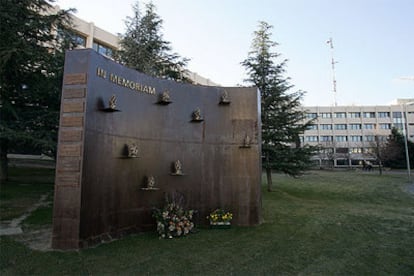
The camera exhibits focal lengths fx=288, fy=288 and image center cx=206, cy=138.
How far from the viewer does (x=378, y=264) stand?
17.9 ft

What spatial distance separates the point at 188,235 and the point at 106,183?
247cm

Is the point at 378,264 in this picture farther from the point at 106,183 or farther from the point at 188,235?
the point at 106,183

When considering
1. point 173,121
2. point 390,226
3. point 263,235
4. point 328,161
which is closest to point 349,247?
point 263,235

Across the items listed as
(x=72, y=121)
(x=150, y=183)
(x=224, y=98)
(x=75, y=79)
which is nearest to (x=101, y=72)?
(x=75, y=79)

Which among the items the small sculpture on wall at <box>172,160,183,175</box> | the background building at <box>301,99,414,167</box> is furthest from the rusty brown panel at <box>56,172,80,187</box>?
the background building at <box>301,99,414,167</box>

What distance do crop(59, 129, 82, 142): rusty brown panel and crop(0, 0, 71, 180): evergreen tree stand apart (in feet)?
18.1

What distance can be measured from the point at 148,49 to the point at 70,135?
1588 cm

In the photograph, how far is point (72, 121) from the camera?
6.39 m

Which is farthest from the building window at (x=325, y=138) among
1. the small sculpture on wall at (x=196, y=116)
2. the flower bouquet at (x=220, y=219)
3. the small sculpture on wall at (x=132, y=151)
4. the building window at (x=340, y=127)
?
the small sculpture on wall at (x=132, y=151)

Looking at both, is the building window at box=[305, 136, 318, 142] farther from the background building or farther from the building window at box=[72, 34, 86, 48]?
the building window at box=[72, 34, 86, 48]

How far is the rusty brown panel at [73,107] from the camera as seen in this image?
6.41m

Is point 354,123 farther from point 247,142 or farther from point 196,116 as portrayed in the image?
point 196,116

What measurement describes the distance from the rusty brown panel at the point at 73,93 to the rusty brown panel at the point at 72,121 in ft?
1.58

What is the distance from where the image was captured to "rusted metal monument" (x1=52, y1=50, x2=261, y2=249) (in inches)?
247
